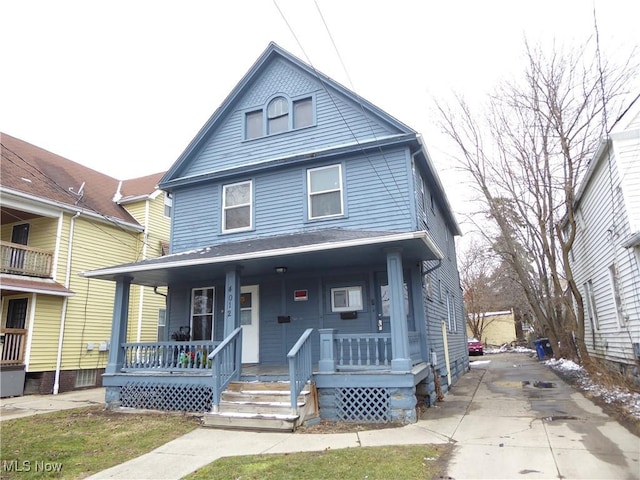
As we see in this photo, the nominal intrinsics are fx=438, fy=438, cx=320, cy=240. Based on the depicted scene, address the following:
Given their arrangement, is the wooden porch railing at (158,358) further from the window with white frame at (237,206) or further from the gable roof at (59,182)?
the gable roof at (59,182)

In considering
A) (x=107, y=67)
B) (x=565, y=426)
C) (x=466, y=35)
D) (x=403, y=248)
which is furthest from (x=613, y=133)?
(x=107, y=67)

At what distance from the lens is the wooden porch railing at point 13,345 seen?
13070 mm

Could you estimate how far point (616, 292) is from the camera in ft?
38.2

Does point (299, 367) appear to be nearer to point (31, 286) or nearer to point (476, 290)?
point (31, 286)

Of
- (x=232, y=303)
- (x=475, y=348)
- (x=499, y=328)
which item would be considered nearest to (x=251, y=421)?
(x=232, y=303)

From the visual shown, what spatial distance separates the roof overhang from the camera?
12.9 meters

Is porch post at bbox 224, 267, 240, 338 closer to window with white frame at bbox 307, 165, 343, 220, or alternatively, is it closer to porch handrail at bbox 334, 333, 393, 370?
porch handrail at bbox 334, 333, 393, 370

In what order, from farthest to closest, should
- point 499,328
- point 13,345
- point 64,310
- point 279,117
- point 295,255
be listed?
point 499,328 → point 64,310 → point 13,345 → point 279,117 → point 295,255

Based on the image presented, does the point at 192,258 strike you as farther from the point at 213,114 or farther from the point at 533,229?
the point at 533,229

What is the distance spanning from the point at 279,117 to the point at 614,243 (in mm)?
9118

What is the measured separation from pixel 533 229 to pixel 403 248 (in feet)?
35.4

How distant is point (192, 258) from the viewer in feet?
30.6

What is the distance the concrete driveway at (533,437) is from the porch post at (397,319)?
1116mm

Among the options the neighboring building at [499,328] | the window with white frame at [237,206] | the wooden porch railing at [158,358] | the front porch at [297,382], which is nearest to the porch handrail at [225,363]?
the front porch at [297,382]
